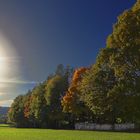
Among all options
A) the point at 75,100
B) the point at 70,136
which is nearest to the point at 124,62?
the point at 70,136

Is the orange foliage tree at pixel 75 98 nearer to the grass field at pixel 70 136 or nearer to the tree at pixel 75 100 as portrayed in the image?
the tree at pixel 75 100

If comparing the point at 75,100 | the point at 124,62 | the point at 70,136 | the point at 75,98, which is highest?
the point at 75,98

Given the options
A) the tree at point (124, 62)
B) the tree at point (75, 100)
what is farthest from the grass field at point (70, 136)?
the tree at point (75, 100)

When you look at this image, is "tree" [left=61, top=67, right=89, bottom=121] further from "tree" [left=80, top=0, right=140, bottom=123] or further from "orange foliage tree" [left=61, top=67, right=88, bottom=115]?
"tree" [left=80, top=0, right=140, bottom=123]

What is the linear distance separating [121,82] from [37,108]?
8039 centimetres

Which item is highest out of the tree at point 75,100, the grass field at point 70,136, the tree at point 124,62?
the tree at point 75,100

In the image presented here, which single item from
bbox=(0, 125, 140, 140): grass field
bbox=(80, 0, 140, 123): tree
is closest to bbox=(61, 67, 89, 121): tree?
bbox=(0, 125, 140, 140): grass field

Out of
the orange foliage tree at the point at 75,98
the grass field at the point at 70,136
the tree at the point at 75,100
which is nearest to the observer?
the grass field at the point at 70,136

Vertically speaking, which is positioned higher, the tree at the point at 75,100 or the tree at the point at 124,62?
the tree at the point at 75,100

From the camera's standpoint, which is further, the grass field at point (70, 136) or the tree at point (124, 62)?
the grass field at point (70, 136)

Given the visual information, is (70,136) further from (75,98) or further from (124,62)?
(75,98)

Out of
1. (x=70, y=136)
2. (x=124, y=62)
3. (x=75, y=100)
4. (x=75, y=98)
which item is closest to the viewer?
(x=124, y=62)

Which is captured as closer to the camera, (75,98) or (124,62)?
(124,62)

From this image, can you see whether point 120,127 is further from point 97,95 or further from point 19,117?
point 19,117
